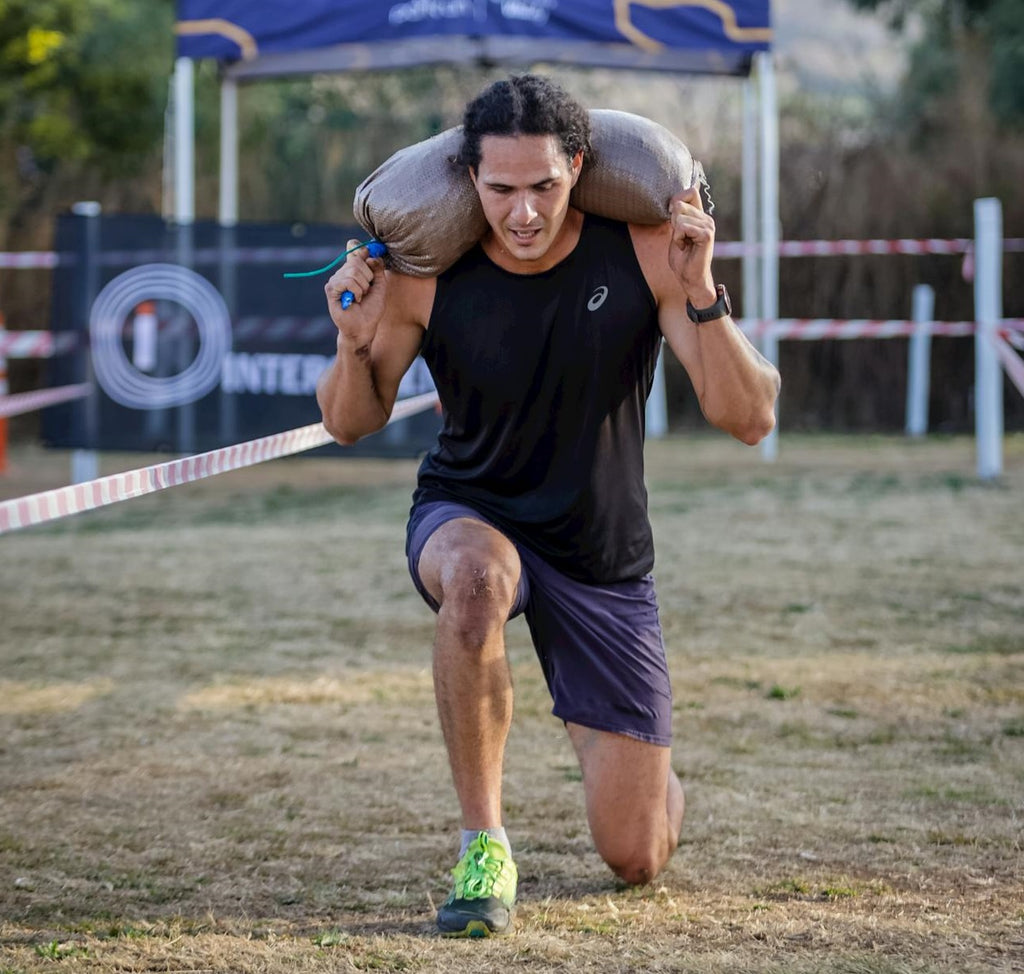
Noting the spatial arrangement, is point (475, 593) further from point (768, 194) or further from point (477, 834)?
point (768, 194)

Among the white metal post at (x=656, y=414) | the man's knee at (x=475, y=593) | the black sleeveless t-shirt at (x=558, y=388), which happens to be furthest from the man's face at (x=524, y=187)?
the white metal post at (x=656, y=414)

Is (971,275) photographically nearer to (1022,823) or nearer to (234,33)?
(234,33)

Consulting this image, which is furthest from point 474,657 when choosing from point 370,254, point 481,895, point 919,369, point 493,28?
point 919,369

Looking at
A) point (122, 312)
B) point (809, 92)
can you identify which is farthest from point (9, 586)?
point (809, 92)

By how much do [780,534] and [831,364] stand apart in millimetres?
8255

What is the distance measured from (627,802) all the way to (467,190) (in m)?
1.43

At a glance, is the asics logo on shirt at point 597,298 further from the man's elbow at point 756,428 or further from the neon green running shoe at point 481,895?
the neon green running shoe at point 481,895

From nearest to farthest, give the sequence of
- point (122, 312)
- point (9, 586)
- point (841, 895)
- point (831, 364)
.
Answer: point (841, 895) < point (9, 586) < point (122, 312) < point (831, 364)

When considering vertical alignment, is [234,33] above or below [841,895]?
above

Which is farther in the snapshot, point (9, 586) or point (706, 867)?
point (9, 586)

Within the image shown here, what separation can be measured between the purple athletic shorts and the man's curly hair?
0.86 meters

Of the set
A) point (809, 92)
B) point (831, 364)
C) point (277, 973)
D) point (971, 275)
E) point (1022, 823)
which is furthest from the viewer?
point (809, 92)

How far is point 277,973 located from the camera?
319 centimetres

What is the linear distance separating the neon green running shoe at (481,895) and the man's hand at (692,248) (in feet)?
4.18
